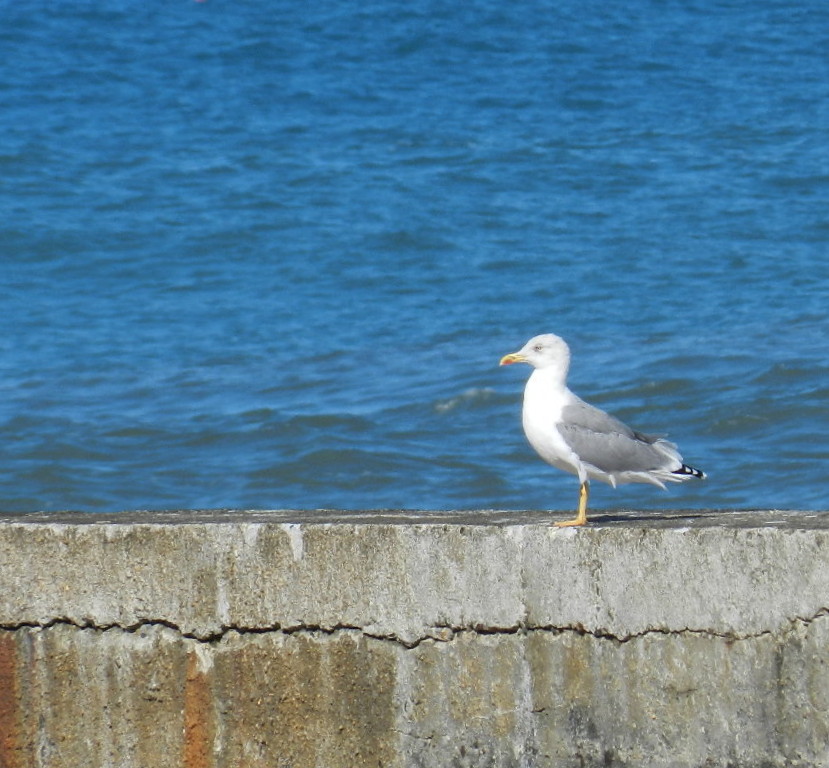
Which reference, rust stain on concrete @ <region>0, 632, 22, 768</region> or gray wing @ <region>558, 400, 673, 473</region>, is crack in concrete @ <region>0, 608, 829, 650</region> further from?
gray wing @ <region>558, 400, 673, 473</region>

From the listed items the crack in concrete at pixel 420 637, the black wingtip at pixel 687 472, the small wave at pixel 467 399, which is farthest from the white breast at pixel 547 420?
the small wave at pixel 467 399

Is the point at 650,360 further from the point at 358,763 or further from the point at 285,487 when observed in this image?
the point at 358,763

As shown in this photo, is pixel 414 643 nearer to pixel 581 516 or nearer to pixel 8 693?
pixel 581 516

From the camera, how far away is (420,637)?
4.76 m

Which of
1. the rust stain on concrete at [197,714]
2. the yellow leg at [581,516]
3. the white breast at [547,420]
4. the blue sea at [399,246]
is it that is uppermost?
the blue sea at [399,246]

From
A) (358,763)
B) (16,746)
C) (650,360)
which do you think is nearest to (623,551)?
(358,763)

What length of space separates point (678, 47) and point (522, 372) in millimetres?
13132

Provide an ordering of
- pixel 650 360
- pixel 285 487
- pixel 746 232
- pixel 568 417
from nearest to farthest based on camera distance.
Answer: pixel 568 417 → pixel 285 487 → pixel 650 360 → pixel 746 232

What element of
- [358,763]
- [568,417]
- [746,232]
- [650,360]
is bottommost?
[358,763]

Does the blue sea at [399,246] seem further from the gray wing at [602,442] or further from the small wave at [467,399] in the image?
the gray wing at [602,442]

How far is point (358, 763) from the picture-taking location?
483cm

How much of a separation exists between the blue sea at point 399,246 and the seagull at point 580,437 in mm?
5966

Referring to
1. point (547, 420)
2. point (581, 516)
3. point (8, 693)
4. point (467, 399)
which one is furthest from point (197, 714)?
point (467, 399)

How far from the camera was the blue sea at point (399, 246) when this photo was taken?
13555 millimetres
